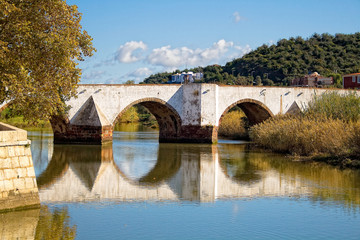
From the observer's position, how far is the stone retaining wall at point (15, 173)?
9203 millimetres

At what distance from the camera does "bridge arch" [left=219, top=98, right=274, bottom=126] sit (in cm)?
2899

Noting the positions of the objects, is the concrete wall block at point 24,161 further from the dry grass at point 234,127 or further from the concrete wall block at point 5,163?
the dry grass at point 234,127

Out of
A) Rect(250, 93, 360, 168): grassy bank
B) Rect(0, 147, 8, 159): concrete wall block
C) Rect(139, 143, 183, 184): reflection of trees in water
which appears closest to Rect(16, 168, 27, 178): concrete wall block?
Rect(0, 147, 8, 159): concrete wall block

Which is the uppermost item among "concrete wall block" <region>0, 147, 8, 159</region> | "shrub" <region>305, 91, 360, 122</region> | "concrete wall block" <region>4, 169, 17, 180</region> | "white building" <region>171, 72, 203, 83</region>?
"white building" <region>171, 72, 203, 83</region>

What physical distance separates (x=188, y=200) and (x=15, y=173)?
4018mm

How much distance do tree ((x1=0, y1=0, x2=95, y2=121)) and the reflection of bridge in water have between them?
231 centimetres

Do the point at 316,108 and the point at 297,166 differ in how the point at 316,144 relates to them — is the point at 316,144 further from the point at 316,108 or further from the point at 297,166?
the point at 316,108

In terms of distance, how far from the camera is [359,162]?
1633cm

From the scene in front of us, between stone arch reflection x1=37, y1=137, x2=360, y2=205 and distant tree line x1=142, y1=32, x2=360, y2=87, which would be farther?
distant tree line x1=142, y1=32, x2=360, y2=87

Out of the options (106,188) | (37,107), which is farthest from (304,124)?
(37,107)

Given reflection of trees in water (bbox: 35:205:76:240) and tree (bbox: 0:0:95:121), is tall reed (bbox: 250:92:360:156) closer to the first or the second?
tree (bbox: 0:0:95:121)

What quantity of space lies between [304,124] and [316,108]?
3880 millimetres

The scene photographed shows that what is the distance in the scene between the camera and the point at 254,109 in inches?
1227

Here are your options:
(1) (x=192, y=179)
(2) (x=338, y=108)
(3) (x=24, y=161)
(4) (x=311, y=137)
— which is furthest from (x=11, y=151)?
(2) (x=338, y=108)
